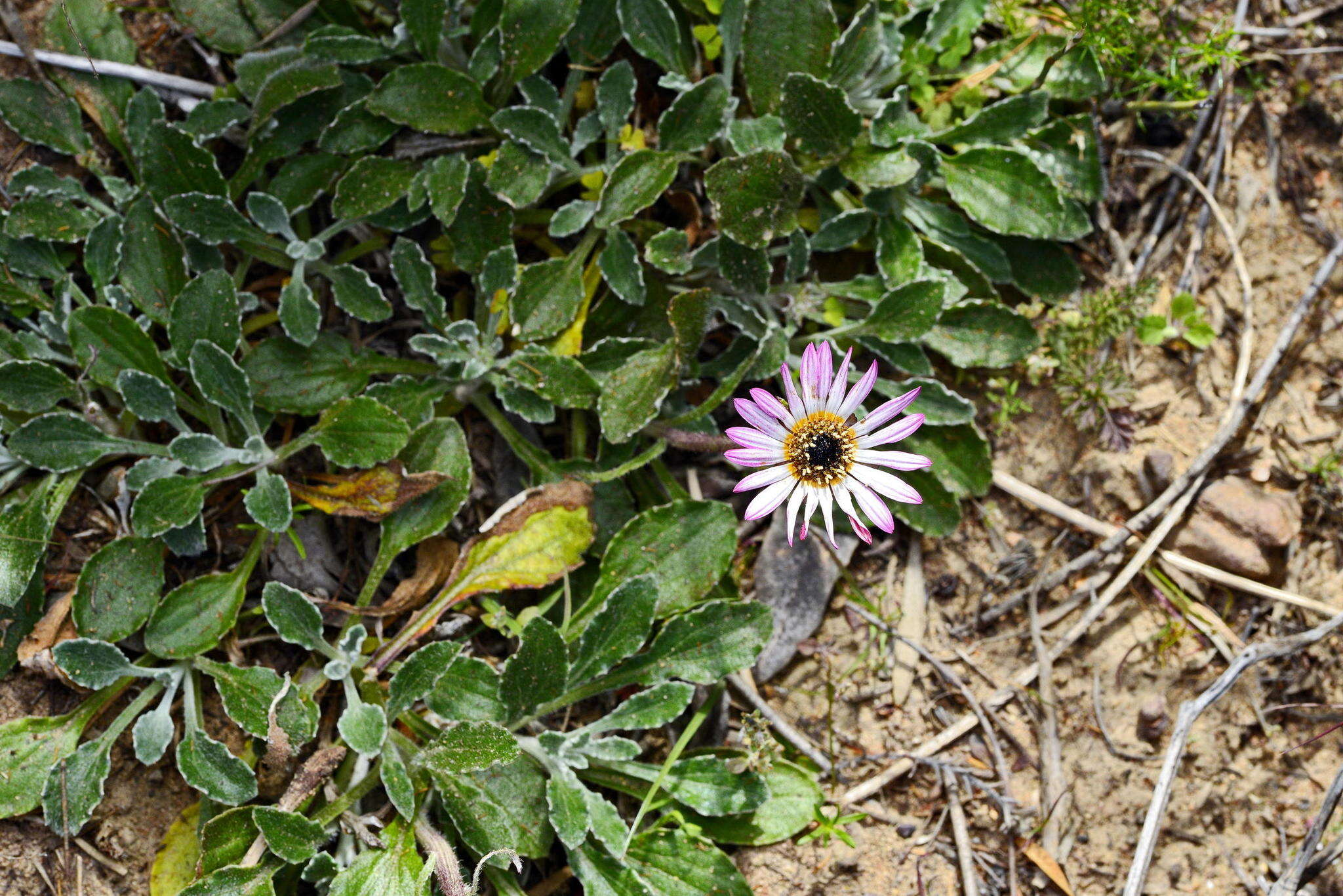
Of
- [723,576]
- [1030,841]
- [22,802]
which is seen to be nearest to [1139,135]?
[723,576]

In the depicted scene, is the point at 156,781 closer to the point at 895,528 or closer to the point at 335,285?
the point at 335,285

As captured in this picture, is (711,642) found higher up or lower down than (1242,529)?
lower down

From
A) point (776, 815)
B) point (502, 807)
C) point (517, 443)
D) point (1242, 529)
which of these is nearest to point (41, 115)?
point (517, 443)

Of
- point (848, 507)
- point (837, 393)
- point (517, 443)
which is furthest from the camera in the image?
point (517, 443)

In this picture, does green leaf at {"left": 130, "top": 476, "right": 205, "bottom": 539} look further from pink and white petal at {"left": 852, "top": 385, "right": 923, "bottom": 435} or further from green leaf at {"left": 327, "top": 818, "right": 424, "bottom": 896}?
pink and white petal at {"left": 852, "top": 385, "right": 923, "bottom": 435}

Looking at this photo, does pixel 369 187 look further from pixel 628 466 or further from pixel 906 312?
pixel 906 312

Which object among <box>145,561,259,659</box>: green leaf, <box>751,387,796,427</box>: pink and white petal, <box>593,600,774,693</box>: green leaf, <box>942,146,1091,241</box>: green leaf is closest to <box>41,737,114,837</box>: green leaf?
<box>145,561,259,659</box>: green leaf

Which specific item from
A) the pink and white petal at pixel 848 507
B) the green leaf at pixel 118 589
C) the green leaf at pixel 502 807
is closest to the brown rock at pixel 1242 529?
the pink and white petal at pixel 848 507
